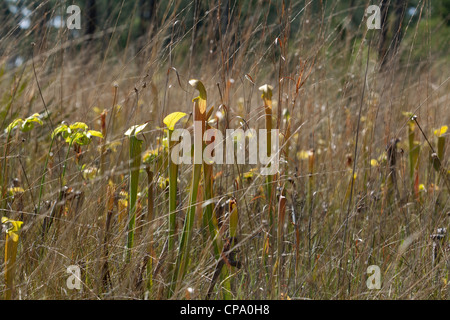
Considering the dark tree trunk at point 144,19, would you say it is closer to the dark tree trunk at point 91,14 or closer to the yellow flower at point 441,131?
the dark tree trunk at point 91,14

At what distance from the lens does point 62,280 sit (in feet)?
3.53

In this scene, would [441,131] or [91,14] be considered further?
[91,14]

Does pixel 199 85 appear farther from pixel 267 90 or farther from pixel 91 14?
pixel 91 14

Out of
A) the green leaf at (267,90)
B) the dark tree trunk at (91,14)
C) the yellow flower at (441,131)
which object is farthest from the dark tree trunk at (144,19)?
the yellow flower at (441,131)

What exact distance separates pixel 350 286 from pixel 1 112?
1511mm

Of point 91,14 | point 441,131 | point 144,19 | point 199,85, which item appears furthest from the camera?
point 91,14

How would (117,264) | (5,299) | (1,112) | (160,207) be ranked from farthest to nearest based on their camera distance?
(1,112), (160,207), (117,264), (5,299)

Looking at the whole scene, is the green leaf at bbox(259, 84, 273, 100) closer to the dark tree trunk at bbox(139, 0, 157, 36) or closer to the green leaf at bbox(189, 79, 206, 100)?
the green leaf at bbox(189, 79, 206, 100)

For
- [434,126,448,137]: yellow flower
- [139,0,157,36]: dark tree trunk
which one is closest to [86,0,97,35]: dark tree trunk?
[139,0,157,36]: dark tree trunk

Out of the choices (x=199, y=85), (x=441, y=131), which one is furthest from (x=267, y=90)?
(x=441, y=131)

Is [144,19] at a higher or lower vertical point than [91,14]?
lower

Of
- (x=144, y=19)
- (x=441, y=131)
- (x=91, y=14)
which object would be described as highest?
(x=91, y=14)

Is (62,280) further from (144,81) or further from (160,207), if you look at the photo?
(144,81)

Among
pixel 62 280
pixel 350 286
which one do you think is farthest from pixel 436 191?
pixel 62 280
